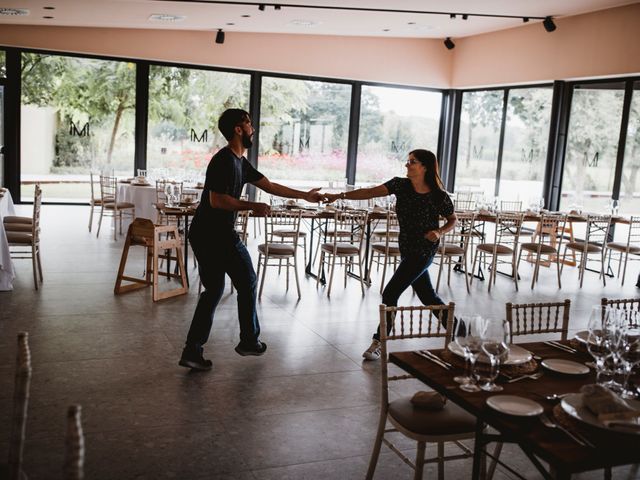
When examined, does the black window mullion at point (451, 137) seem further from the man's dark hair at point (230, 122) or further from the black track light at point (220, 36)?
the man's dark hair at point (230, 122)

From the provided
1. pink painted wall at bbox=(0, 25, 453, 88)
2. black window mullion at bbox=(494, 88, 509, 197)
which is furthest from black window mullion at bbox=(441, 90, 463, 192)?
black window mullion at bbox=(494, 88, 509, 197)

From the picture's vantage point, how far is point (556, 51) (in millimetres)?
10477

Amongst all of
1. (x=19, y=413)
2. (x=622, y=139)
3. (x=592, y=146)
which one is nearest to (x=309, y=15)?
(x=592, y=146)

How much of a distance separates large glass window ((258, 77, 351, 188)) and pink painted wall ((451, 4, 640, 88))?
249cm

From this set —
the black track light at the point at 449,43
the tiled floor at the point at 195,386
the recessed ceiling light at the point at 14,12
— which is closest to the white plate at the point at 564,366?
the tiled floor at the point at 195,386

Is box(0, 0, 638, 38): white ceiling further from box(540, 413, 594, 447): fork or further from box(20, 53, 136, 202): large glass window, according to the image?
box(540, 413, 594, 447): fork

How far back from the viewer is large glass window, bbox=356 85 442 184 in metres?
13.1

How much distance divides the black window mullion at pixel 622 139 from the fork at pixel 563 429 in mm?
8574

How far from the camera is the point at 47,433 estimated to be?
11.0 feet

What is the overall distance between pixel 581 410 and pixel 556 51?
958 cm

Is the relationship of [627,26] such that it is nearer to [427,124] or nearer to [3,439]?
[427,124]

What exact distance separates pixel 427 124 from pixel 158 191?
656 centimetres

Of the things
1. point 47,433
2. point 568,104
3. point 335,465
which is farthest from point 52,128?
point 335,465

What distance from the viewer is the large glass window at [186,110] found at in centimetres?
1214
